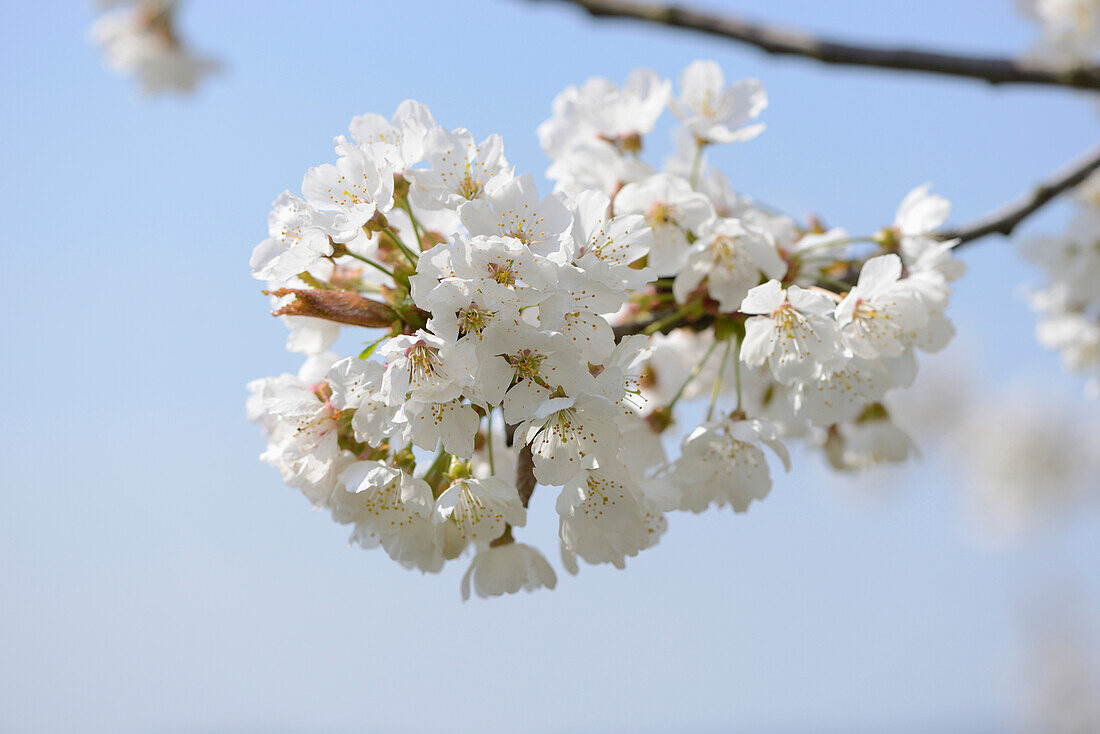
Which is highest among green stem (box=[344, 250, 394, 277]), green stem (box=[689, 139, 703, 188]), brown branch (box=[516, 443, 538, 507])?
green stem (box=[689, 139, 703, 188])

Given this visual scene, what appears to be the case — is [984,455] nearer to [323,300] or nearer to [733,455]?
[733,455]

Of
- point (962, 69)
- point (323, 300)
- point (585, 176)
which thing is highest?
point (962, 69)

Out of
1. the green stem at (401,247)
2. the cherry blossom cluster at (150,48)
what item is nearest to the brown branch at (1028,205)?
the green stem at (401,247)

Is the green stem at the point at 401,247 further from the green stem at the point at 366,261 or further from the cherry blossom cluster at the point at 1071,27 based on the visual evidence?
the cherry blossom cluster at the point at 1071,27

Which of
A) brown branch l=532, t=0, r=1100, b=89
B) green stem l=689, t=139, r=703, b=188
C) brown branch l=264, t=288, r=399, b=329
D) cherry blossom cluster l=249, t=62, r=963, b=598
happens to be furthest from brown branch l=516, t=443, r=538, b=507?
brown branch l=532, t=0, r=1100, b=89

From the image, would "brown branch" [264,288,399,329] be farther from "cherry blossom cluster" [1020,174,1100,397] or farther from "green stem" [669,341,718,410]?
"cherry blossom cluster" [1020,174,1100,397]

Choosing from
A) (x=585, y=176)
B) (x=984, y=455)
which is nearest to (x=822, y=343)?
(x=585, y=176)
